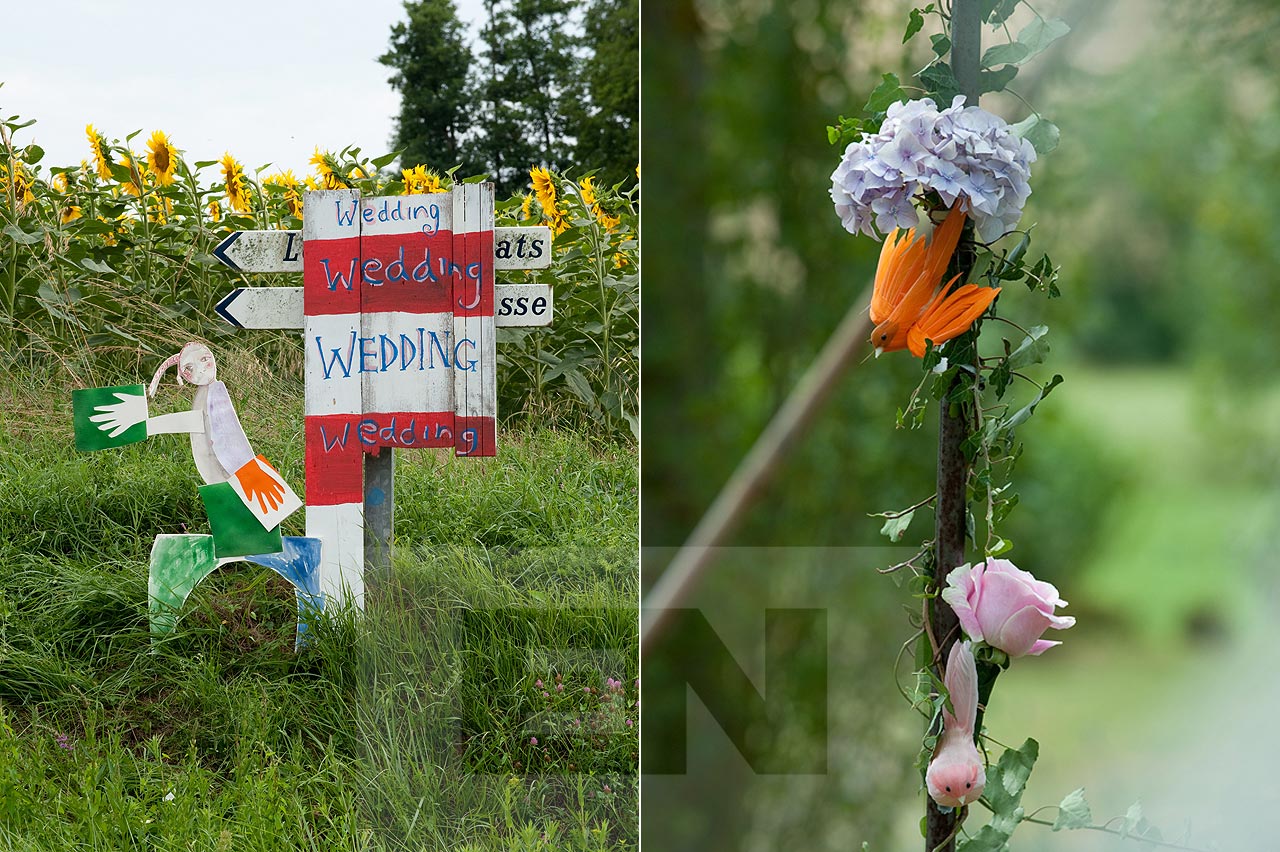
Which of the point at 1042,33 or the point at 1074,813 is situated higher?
the point at 1042,33

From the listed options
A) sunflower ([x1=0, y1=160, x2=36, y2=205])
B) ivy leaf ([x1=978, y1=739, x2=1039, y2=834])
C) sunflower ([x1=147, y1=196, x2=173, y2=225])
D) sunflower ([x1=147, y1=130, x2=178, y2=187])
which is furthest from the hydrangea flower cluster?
sunflower ([x1=0, y1=160, x2=36, y2=205])

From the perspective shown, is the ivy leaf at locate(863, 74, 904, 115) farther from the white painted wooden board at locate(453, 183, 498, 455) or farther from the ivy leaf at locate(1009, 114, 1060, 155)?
the white painted wooden board at locate(453, 183, 498, 455)

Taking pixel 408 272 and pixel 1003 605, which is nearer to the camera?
pixel 1003 605

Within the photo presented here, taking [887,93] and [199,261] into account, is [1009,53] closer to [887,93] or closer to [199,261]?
[887,93]

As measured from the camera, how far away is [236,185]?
4.23 ft

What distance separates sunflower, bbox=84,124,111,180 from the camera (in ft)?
3.95

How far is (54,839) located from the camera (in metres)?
1.01

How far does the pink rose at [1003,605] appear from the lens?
24.0 inches

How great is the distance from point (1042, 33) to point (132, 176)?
44.1 inches

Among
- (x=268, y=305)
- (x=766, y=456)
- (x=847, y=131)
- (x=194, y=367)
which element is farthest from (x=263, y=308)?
(x=847, y=131)

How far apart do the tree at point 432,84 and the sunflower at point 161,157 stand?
0.30 meters

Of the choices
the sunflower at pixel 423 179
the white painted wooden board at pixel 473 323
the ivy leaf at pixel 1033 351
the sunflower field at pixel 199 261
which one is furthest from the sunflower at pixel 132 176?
the ivy leaf at pixel 1033 351

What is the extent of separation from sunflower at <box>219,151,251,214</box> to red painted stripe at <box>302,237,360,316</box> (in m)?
0.20

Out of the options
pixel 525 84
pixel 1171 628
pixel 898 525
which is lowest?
pixel 1171 628
